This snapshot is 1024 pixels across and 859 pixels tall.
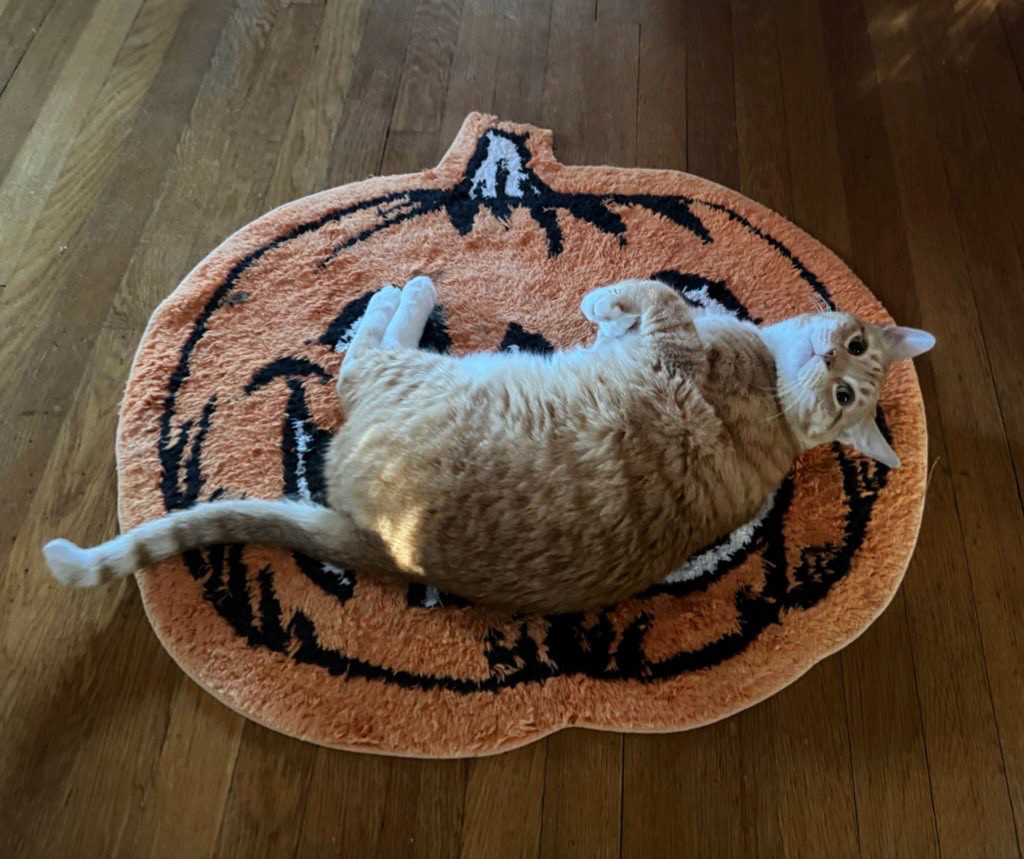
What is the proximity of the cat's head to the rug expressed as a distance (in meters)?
A: 0.25

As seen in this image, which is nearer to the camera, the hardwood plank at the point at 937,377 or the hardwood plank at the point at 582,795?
the hardwood plank at the point at 582,795

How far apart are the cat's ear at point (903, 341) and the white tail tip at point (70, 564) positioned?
1749 millimetres

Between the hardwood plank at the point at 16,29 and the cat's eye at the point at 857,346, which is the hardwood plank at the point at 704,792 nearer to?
the cat's eye at the point at 857,346

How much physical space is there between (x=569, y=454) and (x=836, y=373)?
24.6 inches

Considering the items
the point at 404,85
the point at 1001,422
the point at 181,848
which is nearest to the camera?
the point at 181,848

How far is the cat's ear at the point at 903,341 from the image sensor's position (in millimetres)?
1609

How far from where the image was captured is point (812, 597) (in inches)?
66.0

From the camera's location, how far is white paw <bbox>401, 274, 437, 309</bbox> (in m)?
1.80

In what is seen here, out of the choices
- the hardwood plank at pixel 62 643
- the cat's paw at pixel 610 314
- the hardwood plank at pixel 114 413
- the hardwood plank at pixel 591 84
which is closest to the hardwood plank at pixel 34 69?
the hardwood plank at pixel 114 413

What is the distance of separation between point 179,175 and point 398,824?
1800 millimetres

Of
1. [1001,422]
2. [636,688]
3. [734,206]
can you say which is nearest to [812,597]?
[636,688]

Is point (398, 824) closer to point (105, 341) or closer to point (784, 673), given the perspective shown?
point (784, 673)

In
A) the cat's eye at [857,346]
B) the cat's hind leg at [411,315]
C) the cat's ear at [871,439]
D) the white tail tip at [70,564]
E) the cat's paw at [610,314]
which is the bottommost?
the white tail tip at [70,564]

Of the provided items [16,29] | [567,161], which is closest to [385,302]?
[567,161]
